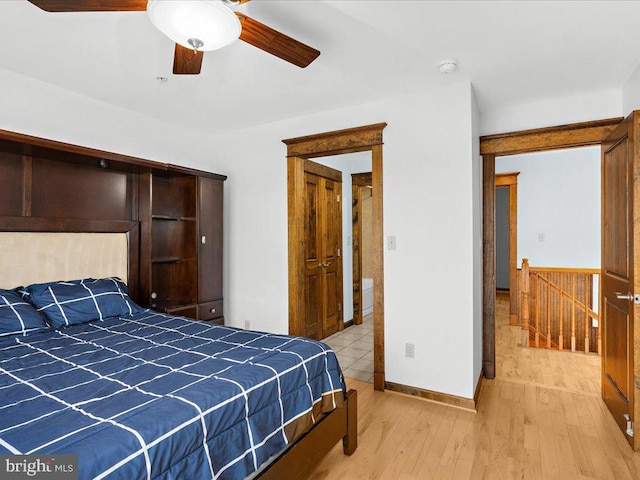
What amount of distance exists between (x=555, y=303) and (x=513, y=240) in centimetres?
100

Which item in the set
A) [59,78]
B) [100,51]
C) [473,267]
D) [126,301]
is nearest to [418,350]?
[473,267]

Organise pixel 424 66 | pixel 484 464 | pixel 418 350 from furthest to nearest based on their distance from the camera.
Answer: pixel 418 350 → pixel 424 66 → pixel 484 464

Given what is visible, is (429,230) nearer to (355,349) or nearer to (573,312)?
(355,349)

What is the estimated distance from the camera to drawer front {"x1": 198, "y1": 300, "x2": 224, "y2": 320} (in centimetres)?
362

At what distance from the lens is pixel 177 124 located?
12.6 ft

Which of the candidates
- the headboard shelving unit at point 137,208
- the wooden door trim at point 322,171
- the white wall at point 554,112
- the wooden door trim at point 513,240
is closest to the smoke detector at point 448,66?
the white wall at point 554,112

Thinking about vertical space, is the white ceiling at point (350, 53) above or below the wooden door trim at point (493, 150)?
above

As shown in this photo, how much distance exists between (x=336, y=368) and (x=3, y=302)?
2136 millimetres

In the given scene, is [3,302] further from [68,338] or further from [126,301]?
[126,301]

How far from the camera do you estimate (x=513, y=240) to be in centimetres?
519

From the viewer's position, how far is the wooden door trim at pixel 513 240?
5.12 meters

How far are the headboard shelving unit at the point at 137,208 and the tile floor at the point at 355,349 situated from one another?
1.40m

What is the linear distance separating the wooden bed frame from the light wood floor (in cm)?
24

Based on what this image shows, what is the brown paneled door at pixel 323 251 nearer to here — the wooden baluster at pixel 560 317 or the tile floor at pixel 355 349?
the tile floor at pixel 355 349
